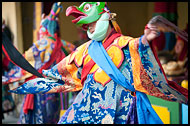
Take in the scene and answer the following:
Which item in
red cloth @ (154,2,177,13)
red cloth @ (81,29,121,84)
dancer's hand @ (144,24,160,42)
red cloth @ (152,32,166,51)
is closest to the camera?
dancer's hand @ (144,24,160,42)

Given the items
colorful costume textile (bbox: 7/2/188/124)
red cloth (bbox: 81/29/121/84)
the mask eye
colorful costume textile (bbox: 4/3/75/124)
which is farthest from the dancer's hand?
colorful costume textile (bbox: 4/3/75/124)

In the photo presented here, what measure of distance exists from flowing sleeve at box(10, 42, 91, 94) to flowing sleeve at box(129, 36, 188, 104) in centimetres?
37

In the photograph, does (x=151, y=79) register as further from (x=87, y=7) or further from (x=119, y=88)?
(x=87, y=7)

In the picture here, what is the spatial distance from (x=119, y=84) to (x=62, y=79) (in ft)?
1.35

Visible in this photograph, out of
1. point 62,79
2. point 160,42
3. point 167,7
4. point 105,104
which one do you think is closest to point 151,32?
point 105,104

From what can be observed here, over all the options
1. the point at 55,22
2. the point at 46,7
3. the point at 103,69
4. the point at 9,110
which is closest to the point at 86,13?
the point at 103,69

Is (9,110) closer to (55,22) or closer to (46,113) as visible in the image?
(46,113)

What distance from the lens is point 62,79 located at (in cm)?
165

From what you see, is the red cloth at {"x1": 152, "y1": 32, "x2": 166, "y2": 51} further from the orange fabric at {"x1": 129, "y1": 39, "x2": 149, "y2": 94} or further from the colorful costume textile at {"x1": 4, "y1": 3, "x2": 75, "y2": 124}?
the orange fabric at {"x1": 129, "y1": 39, "x2": 149, "y2": 94}

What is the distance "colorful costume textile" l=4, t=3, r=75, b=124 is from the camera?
8.73 ft

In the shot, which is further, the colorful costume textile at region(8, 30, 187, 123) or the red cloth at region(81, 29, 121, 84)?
the red cloth at region(81, 29, 121, 84)

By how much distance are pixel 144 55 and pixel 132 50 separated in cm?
7

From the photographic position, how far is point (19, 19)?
3.97 meters

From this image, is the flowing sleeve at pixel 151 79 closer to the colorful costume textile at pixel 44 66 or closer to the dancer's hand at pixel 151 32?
the dancer's hand at pixel 151 32
